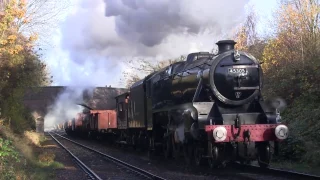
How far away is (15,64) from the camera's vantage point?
21391mm

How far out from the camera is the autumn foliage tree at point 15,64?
56.3ft

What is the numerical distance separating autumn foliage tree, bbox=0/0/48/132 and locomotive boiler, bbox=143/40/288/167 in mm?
7942

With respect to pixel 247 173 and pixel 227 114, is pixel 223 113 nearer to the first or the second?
pixel 227 114

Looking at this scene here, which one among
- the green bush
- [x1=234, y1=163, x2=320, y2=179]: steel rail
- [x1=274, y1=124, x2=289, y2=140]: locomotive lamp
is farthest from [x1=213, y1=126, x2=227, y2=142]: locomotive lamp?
the green bush

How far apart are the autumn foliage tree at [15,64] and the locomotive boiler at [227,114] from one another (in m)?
7.94

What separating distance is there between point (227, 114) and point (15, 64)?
45.8 feet

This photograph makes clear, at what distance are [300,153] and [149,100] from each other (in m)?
6.14

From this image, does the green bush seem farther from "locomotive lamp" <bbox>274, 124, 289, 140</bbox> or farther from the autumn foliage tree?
the autumn foliage tree

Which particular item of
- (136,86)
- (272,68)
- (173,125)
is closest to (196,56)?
(173,125)

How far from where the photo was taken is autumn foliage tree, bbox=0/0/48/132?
17.2 m

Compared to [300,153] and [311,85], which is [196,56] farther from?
[311,85]

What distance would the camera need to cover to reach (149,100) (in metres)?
16.7

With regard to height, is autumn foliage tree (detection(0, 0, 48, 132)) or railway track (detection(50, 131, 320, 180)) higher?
autumn foliage tree (detection(0, 0, 48, 132))

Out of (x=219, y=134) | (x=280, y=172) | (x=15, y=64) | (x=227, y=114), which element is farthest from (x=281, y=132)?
(x=15, y=64)
